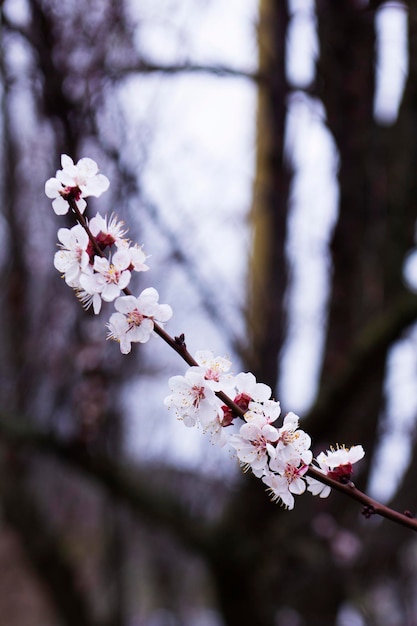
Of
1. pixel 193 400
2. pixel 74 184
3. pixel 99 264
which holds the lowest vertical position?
pixel 193 400

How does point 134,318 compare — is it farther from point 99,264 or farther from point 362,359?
point 362,359

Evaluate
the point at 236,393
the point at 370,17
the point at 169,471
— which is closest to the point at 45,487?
the point at 169,471

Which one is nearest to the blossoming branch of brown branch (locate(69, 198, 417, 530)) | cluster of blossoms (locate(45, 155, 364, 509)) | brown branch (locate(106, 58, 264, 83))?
cluster of blossoms (locate(45, 155, 364, 509))

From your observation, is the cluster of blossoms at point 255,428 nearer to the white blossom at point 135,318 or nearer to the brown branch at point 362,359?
the white blossom at point 135,318

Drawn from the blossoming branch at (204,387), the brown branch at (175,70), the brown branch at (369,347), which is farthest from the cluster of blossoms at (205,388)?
the brown branch at (175,70)

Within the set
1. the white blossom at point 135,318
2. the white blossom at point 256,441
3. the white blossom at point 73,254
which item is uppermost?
the white blossom at point 73,254

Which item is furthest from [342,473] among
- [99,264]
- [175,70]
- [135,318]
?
[175,70]

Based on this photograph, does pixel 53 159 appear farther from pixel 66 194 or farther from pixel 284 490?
pixel 284 490

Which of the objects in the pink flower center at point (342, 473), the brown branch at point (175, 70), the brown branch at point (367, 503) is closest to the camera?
the brown branch at point (367, 503)
